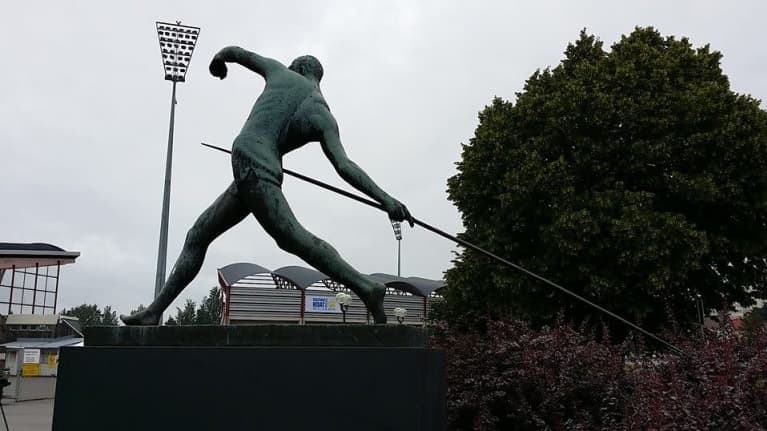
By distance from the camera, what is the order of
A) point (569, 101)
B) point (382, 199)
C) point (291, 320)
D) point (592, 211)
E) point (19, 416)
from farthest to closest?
1. point (291, 320)
2. point (19, 416)
3. point (569, 101)
4. point (592, 211)
5. point (382, 199)

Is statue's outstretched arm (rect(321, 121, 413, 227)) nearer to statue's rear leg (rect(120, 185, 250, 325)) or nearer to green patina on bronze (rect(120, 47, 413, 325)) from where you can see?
green patina on bronze (rect(120, 47, 413, 325))

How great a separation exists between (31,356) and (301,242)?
2298 centimetres

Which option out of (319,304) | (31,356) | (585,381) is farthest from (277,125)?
(319,304)

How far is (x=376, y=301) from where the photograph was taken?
461 centimetres

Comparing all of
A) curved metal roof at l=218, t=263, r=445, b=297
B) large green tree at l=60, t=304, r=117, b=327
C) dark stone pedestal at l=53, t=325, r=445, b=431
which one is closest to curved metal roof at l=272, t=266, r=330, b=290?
curved metal roof at l=218, t=263, r=445, b=297

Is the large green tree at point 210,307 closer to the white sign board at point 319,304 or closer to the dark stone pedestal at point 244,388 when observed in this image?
the white sign board at point 319,304

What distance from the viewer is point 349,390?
416 cm

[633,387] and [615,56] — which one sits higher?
[615,56]

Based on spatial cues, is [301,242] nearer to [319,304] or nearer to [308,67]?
[308,67]

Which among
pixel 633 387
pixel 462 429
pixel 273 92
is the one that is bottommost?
pixel 462 429

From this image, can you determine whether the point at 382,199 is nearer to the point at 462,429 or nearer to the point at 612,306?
the point at 462,429

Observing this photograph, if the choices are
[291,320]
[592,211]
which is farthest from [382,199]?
[291,320]

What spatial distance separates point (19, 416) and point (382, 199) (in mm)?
16195

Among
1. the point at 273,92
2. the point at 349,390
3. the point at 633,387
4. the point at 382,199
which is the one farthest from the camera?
the point at 633,387
